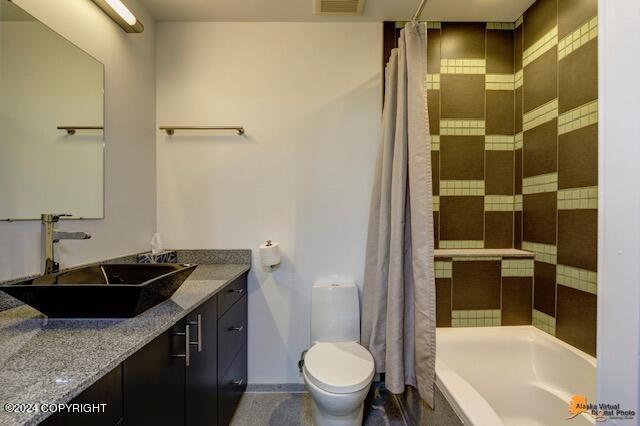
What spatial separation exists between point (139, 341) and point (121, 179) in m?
1.26

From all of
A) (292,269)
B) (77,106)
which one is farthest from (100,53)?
(292,269)

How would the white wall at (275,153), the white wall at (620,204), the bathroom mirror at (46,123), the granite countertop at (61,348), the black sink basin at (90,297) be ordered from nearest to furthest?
1. the white wall at (620,204)
2. the granite countertop at (61,348)
3. the black sink basin at (90,297)
4. the bathroom mirror at (46,123)
5. the white wall at (275,153)

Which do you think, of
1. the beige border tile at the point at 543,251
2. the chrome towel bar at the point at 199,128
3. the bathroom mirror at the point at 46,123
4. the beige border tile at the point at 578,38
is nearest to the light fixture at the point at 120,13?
the bathroom mirror at the point at 46,123

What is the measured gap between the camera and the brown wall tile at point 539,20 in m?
1.66

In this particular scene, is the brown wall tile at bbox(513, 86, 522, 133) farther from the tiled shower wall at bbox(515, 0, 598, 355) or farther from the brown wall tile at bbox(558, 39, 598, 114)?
the brown wall tile at bbox(558, 39, 598, 114)

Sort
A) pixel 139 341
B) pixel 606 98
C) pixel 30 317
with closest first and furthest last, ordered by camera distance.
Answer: pixel 606 98 < pixel 139 341 < pixel 30 317

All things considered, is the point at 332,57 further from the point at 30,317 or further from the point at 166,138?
the point at 30,317

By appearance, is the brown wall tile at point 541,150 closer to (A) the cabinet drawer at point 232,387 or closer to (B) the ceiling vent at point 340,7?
(B) the ceiling vent at point 340,7

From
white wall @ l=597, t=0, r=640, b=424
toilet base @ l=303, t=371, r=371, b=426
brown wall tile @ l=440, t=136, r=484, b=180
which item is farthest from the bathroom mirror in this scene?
brown wall tile @ l=440, t=136, r=484, b=180

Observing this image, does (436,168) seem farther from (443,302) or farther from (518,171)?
(443,302)

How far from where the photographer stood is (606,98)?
1.35 ft

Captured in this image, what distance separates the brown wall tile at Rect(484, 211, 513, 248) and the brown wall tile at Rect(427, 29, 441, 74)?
110 centimetres

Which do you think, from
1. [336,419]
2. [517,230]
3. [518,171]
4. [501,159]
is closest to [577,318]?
[517,230]

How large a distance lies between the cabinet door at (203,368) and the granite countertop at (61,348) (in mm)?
141
